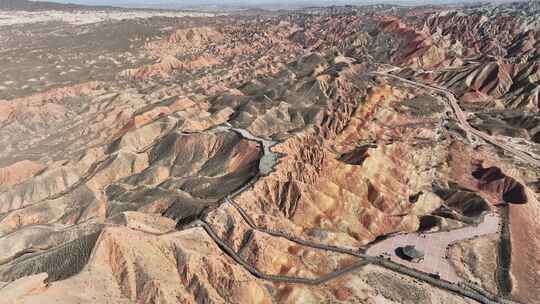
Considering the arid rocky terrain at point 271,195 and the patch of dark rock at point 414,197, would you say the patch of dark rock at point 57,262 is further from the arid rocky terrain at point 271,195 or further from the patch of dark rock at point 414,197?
the patch of dark rock at point 414,197

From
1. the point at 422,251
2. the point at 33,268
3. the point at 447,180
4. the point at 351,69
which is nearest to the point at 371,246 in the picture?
the point at 422,251

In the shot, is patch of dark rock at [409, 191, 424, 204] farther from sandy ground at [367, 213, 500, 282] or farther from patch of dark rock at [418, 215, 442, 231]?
sandy ground at [367, 213, 500, 282]

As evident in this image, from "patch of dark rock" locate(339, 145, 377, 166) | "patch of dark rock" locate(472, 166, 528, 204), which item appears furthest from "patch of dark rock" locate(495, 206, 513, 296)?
"patch of dark rock" locate(339, 145, 377, 166)

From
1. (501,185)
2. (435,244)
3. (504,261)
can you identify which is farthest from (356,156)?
(504,261)

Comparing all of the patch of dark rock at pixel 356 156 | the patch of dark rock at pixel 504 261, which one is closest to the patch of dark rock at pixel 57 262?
the patch of dark rock at pixel 356 156

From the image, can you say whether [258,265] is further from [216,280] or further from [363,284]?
[363,284]

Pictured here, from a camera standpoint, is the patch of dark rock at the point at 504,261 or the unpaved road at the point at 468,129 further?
the unpaved road at the point at 468,129
